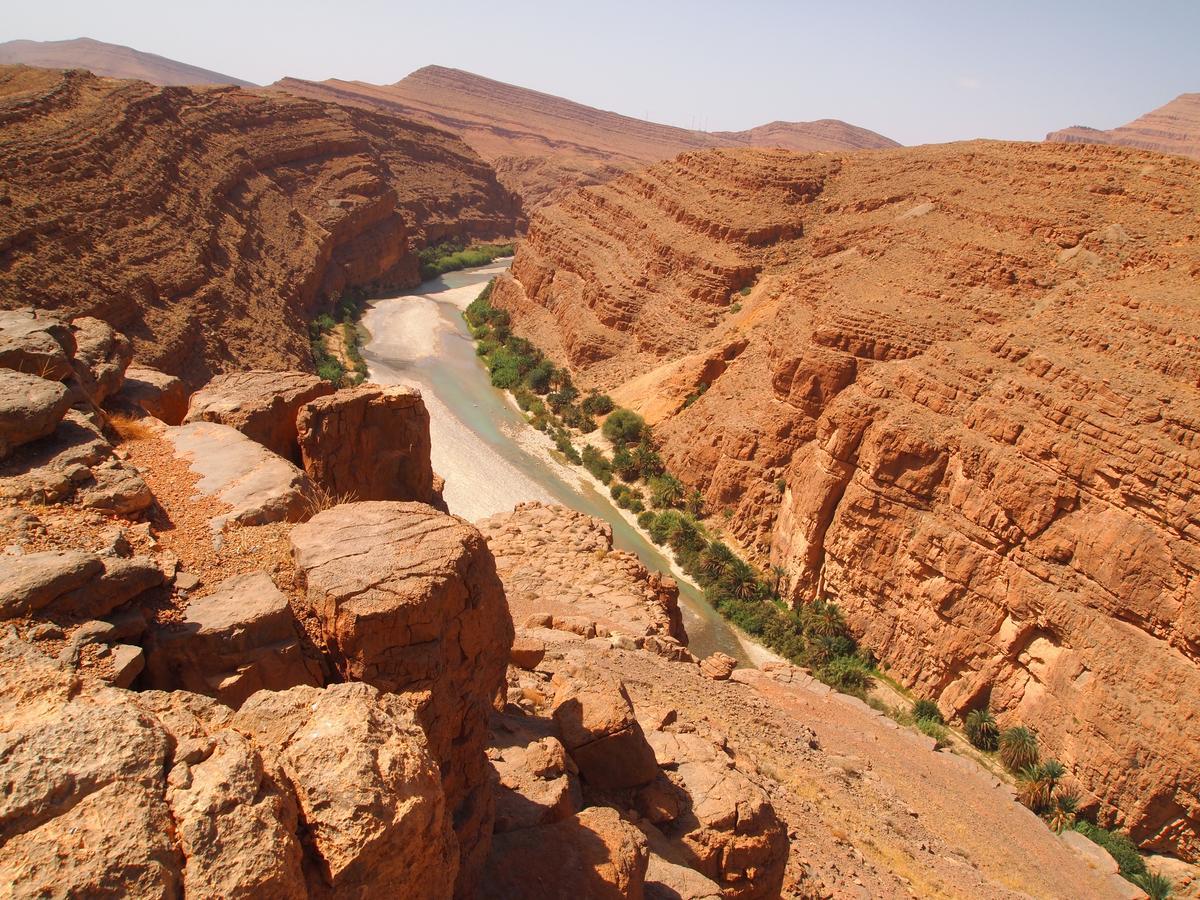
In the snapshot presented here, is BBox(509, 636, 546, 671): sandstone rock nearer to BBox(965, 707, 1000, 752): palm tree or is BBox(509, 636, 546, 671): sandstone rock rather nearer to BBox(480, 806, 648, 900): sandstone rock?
BBox(480, 806, 648, 900): sandstone rock

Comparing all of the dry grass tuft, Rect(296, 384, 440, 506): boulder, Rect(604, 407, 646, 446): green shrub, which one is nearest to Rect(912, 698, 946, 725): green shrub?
Rect(296, 384, 440, 506): boulder

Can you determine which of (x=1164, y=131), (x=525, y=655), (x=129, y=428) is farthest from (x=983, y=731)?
(x=1164, y=131)

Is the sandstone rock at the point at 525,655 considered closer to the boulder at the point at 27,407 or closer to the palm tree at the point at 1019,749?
the boulder at the point at 27,407

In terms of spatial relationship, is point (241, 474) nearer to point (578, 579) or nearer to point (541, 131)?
point (578, 579)

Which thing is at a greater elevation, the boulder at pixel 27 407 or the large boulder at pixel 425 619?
the boulder at pixel 27 407

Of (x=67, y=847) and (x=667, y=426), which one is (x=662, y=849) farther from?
(x=667, y=426)

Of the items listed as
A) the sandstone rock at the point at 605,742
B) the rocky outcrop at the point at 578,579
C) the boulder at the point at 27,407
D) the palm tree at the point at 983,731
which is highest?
the boulder at the point at 27,407

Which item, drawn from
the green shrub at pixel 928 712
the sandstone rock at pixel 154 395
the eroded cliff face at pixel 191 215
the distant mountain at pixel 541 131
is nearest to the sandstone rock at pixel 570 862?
the sandstone rock at pixel 154 395
